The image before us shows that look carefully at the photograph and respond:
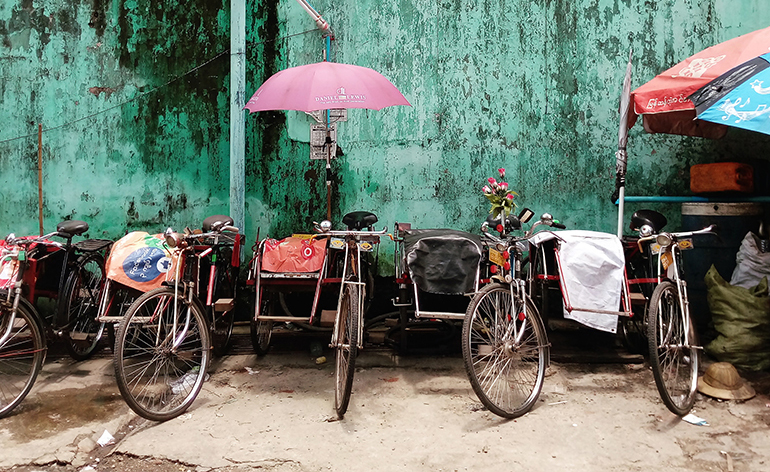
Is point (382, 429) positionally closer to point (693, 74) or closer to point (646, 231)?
point (646, 231)

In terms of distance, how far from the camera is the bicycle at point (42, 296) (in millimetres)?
4148

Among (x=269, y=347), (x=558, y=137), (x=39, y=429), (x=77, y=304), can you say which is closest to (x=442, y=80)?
(x=558, y=137)

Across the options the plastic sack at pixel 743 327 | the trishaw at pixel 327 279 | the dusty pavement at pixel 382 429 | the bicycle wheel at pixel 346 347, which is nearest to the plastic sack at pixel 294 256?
the trishaw at pixel 327 279

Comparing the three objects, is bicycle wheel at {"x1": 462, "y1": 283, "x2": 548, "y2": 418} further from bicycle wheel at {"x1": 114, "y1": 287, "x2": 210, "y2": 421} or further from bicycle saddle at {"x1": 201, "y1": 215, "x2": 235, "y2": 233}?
bicycle saddle at {"x1": 201, "y1": 215, "x2": 235, "y2": 233}

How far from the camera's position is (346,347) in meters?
4.02

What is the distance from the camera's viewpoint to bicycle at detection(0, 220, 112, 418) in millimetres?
4148

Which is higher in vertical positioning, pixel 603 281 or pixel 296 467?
pixel 603 281

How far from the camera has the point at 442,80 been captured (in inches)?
240

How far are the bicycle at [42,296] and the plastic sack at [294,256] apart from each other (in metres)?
1.67

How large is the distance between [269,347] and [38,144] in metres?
3.49

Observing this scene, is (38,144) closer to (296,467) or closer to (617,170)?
(296,467)

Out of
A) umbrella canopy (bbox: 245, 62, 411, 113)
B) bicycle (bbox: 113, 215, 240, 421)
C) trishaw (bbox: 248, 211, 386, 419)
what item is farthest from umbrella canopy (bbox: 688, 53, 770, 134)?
bicycle (bbox: 113, 215, 240, 421)

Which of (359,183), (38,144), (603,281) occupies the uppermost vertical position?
(38,144)

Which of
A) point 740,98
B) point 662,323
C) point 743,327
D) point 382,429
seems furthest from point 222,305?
point 743,327
